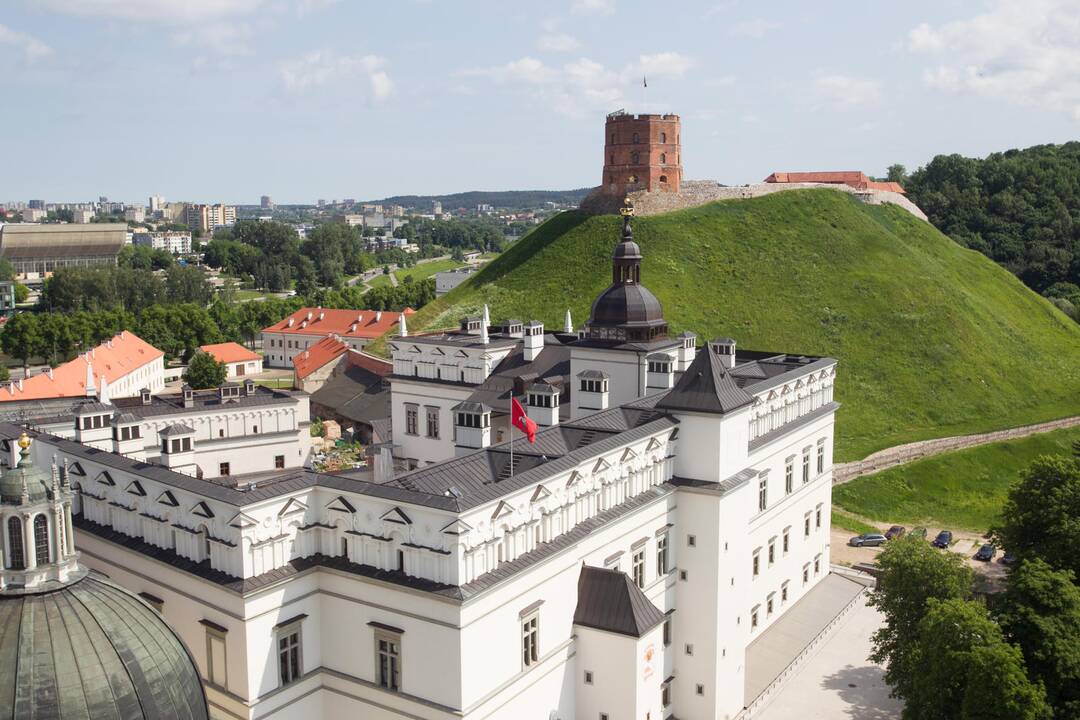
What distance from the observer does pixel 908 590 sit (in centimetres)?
3278

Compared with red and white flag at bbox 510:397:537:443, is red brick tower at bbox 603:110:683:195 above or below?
above

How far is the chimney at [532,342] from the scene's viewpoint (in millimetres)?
51000

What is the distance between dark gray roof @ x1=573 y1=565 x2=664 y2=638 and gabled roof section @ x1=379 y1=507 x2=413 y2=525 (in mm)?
6701

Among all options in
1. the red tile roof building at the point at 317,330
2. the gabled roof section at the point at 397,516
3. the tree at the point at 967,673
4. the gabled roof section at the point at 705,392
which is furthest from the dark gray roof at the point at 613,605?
the red tile roof building at the point at 317,330

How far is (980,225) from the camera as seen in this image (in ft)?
421

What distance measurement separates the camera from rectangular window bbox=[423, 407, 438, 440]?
50972 mm

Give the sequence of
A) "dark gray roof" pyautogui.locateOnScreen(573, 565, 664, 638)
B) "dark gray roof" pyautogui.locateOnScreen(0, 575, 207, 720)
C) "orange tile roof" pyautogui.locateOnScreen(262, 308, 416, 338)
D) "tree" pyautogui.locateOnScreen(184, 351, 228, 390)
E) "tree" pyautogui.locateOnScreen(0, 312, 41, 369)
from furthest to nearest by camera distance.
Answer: "orange tile roof" pyautogui.locateOnScreen(262, 308, 416, 338), "tree" pyautogui.locateOnScreen(0, 312, 41, 369), "tree" pyautogui.locateOnScreen(184, 351, 228, 390), "dark gray roof" pyautogui.locateOnScreen(573, 565, 664, 638), "dark gray roof" pyautogui.locateOnScreen(0, 575, 207, 720)

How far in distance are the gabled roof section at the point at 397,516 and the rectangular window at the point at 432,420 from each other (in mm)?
26793

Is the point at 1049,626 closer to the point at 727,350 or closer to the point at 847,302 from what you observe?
the point at 727,350

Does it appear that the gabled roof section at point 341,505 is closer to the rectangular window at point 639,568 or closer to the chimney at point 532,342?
the rectangular window at point 639,568

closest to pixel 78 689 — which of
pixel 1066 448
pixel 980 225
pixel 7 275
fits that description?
pixel 1066 448

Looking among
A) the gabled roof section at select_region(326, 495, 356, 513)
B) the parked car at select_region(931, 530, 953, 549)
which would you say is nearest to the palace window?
the gabled roof section at select_region(326, 495, 356, 513)

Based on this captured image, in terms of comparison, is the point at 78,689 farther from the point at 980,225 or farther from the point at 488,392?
the point at 980,225

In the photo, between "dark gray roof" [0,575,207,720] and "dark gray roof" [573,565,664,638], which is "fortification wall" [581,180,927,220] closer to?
"dark gray roof" [573,565,664,638]
